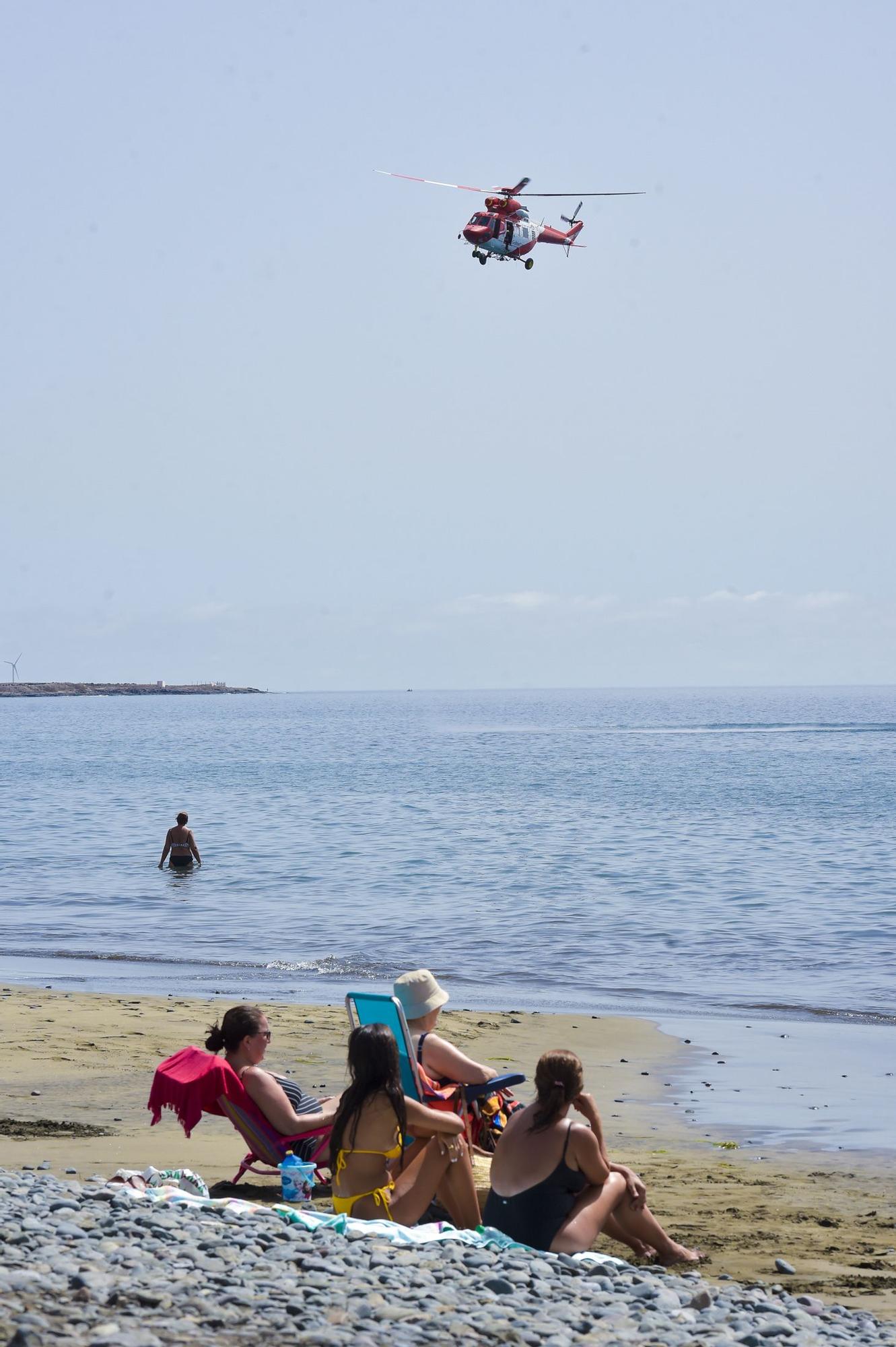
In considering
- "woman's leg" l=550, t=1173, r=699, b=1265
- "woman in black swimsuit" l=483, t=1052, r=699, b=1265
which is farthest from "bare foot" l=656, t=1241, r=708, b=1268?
"woman in black swimsuit" l=483, t=1052, r=699, b=1265

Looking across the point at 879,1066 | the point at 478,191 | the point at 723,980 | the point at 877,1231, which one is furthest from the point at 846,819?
the point at 877,1231

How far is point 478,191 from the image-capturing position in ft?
105

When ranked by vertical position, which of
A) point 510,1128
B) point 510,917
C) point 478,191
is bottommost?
point 510,917

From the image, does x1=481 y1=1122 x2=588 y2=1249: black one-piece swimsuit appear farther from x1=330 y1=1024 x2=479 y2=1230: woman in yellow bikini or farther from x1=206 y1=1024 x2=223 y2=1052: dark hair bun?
x1=206 y1=1024 x2=223 y2=1052: dark hair bun

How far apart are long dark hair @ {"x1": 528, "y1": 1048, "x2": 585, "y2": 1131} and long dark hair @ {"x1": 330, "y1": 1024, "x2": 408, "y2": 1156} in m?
0.62

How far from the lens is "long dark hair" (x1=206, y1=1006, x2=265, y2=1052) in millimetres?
7059

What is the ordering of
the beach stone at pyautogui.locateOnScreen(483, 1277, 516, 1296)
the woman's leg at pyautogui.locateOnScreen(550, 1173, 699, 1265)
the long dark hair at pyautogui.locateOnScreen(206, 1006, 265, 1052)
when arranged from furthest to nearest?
the long dark hair at pyautogui.locateOnScreen(206, 1006, 265, 1052)
the woman's leg at pyautogui.locateOnScreen(550, 1173, 699, 1265)
the beach stone at pyautogui.locateOnScreen(483, 1277, 516, 1296)

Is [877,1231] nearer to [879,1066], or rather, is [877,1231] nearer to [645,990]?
[879,1066]

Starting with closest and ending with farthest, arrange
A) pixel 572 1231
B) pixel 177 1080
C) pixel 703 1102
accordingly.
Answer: pixel 572 1231 < pixel 177 1080 < pixel 703 1102

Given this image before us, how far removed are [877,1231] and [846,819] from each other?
31.3 metres

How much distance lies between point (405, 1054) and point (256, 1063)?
0.95 metres

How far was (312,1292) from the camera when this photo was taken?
4594 mm

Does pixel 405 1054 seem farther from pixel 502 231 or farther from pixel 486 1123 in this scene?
pixel 502 231

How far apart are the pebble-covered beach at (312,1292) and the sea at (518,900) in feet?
15.0
